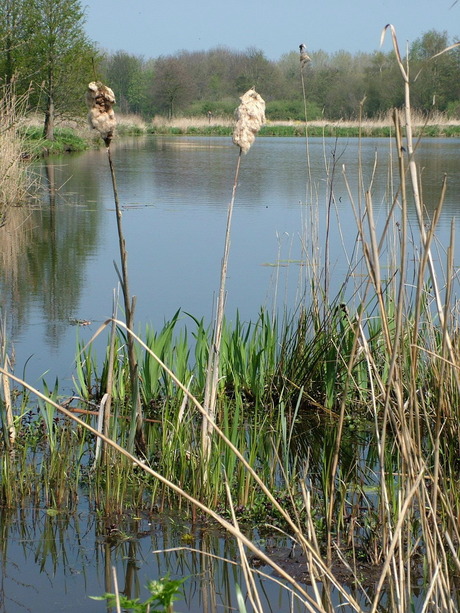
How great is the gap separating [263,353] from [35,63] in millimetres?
25167

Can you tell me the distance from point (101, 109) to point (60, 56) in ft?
85.7

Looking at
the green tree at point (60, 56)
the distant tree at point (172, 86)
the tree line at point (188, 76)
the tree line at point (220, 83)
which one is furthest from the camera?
the distant tree at point (172, 86)

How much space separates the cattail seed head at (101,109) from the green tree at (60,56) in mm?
24785

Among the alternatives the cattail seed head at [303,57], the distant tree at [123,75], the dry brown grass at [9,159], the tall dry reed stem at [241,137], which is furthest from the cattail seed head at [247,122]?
the distant tree at [123,75]

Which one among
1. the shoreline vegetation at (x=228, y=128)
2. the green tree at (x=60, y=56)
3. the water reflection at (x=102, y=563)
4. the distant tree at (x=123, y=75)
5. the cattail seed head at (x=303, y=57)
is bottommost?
the water reflection at (x=102, y=563)

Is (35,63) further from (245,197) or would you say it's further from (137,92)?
(137,92)

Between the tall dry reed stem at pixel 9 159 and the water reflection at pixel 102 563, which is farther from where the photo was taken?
the tall dry reed stem at pixel 9 159

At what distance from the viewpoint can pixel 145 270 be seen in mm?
7398

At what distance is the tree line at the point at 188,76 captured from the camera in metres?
24.6

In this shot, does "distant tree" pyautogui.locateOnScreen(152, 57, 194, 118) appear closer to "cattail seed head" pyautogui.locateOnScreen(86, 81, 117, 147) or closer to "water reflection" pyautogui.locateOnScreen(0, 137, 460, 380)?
"water reflection" pyautogui.locateOnScreen(0, 137, 460, 380)

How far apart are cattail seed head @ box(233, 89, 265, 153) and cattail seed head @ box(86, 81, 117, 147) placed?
0.38 meters

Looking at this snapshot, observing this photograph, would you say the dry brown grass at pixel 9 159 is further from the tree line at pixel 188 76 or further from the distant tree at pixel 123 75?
the distant tree at pixel 123 75

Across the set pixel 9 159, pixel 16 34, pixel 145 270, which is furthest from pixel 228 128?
pixel 145 270

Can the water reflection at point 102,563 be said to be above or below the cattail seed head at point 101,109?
below
